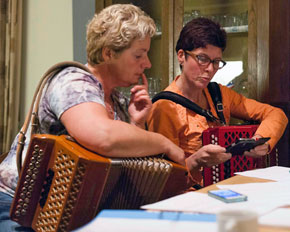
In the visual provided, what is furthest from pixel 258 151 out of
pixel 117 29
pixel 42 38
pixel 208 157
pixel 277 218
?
pixel 42 38

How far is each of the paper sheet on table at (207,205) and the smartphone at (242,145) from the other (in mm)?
885

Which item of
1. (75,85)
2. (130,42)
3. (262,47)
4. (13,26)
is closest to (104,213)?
(75,85)

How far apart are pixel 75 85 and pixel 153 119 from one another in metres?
0.79

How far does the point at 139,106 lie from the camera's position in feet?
6.17

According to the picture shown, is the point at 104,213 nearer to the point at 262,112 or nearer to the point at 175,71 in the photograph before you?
the point at 262,112

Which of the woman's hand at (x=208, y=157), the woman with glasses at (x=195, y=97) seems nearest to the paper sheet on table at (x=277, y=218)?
the woman's hand at (x=208, y=157)

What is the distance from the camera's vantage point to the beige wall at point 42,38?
3.38 meters

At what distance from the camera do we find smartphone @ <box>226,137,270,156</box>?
188 centimetres

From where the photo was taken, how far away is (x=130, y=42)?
5.61ft

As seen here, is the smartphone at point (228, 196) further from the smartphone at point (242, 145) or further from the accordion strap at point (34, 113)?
the smartphone at point (242, 145)

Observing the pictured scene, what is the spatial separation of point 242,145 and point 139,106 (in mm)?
488

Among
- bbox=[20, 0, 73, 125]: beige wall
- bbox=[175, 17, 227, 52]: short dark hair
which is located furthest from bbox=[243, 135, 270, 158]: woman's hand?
bbox=[20, 0, 73, 125]: beige wall

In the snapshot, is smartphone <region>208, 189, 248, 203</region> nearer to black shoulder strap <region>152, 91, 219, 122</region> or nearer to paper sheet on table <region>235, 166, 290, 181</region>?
paper sheet on table <region>235, 166, 290, 181</region>

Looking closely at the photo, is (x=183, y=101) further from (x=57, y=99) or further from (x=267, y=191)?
(x=267, y=191)
